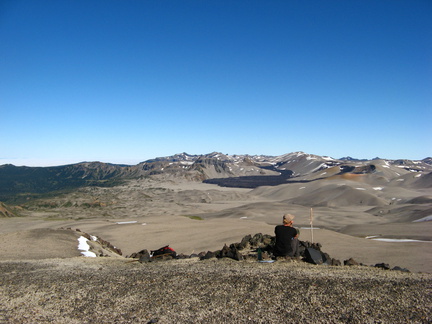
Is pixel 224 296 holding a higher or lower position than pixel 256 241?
higher

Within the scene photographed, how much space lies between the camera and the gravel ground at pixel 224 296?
763cm

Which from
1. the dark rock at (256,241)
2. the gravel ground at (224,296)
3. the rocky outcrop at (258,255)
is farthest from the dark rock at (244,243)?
the gravel ground at (224,296)

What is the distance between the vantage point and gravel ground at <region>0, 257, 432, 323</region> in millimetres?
7633

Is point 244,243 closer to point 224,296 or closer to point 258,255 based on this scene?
point 258,255

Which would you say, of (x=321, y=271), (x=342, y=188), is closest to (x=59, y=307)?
(x=321, y=271)

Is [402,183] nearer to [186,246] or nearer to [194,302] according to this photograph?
[186,246]

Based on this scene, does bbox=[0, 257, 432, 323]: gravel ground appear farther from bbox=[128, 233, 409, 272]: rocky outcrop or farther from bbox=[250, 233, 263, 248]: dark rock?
bbox=[250, 233, 263, 248]: dark rock

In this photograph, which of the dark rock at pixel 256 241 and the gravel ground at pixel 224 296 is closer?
the gravel ground at pixel 224 296

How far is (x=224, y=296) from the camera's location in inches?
350

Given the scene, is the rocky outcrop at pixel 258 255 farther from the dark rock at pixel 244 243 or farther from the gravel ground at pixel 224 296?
the gravel ground at pixel 224 296

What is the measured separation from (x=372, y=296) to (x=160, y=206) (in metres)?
79.5

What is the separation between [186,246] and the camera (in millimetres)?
27781

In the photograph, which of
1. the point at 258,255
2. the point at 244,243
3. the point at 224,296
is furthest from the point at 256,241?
the point at 224,296

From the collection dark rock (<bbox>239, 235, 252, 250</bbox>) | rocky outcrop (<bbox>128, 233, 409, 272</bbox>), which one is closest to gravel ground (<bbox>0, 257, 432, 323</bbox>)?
rocky outcrop (<bbox>128, 233, 409, 272</bbox>)
